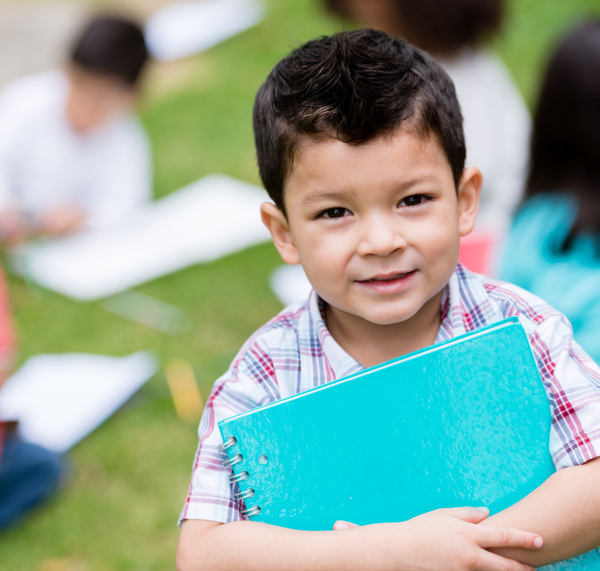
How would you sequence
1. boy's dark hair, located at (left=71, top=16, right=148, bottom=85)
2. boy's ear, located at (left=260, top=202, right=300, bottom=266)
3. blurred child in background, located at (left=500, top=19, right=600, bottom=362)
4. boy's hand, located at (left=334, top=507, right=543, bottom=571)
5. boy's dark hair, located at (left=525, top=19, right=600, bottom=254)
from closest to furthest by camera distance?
1. boy's hand, located at (left=334, top=507, right=543, bottom=571)
2. boy's ear, located at (left=260, top=202, right=300, bottom=266)
3. blurred child in background, located at (left=500, top=19, right=600, bottom=362)
4. boy's dark hair, located at (left=525, top=19, right=600, bottom=254)
5. boy's dark hair, located at (left=71, top=16, right=148, bottom=85)

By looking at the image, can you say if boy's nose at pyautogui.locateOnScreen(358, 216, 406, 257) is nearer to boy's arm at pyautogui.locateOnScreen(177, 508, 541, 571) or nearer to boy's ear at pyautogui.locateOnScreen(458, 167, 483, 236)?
boy's ear at pyautogui.locateOnScreen(458, 167, 483, 236)

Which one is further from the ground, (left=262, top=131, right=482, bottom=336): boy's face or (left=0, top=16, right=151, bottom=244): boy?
(left=0, top=16, right=151, bottom=244): boy

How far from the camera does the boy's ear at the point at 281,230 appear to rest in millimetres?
1180

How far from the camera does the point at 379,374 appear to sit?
1.03 meters

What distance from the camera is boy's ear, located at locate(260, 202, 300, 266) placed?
1.18 m

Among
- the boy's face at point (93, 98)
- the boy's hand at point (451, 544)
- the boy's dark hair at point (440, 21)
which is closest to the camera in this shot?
the boy's hand at point (451, 544)

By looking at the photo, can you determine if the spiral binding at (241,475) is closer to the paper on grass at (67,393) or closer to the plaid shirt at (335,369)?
the plaid shirt at (335,369)

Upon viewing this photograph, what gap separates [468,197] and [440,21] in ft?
5.77

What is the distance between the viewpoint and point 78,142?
12.7 feet

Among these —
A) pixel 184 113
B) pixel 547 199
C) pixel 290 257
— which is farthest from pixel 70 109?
pixel 290 257

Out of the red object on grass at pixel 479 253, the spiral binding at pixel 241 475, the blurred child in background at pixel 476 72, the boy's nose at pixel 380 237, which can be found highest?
the blurred child in background at pixel 476 72

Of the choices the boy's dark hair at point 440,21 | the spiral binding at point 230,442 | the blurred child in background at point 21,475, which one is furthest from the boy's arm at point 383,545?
the boy's dark hair at point 440,21

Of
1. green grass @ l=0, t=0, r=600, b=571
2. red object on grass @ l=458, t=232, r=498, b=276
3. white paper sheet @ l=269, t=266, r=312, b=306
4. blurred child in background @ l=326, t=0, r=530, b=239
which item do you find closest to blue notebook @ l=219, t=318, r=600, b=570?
green grass @ l=0, t=0, r=600, b=571

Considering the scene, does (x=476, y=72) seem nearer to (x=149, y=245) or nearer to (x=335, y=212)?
(x=149, y=245)
